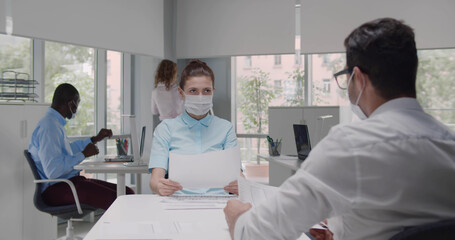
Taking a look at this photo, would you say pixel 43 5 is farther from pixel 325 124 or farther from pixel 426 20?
pixel 426 20

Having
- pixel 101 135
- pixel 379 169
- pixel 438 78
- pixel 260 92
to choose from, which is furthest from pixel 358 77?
pixel 438 78

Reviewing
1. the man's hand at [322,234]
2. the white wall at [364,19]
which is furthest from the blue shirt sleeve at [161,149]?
the white wall at [364,19]

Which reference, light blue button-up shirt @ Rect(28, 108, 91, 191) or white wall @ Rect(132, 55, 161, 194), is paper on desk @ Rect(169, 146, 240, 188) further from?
white wall @ Rect(132, 55, 161, 194)

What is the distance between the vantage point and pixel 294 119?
4848 millimetres

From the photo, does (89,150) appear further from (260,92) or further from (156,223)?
(260,92)

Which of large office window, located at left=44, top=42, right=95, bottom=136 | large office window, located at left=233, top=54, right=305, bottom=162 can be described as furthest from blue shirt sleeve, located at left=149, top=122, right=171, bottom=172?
large office window, located at left=233, top=54, right=305, bottom=162

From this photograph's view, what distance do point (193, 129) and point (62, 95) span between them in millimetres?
1797

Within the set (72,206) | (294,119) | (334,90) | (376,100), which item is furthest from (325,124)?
(376,100)

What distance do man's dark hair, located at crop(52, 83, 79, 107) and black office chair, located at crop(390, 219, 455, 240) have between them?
3.25 m

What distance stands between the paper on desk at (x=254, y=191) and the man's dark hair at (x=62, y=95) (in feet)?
8.37

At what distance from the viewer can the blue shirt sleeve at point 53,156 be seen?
325 cm

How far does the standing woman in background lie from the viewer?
4.86m

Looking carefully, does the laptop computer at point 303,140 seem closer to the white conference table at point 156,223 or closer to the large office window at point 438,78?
the white conference table at point 156,223

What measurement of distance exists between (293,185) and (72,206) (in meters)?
2.73
